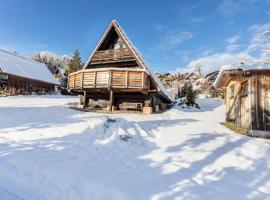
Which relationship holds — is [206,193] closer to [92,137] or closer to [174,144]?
[174,144]

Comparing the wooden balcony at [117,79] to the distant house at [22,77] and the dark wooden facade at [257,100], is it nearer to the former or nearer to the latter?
the dark wooden facade at [257,100]

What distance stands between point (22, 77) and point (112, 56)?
59.9 ft

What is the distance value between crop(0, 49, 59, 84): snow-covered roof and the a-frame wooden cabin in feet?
51.2

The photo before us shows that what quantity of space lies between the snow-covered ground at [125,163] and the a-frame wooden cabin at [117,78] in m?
7.23

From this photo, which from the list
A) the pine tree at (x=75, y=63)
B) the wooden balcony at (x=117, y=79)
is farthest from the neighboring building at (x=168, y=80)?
the wooden balcony at (x=117, y=79)

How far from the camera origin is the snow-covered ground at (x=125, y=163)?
4.92 metres

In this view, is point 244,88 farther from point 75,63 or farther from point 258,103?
point 75,63

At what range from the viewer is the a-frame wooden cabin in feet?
57.0

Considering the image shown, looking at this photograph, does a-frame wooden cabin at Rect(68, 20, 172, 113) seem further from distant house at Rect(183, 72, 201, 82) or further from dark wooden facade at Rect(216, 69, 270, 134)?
distant house at Rect(183, 72, 201, 82)

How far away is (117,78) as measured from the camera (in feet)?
57.2

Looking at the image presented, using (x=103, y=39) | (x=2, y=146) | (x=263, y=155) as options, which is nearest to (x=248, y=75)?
(x=263, y=155)

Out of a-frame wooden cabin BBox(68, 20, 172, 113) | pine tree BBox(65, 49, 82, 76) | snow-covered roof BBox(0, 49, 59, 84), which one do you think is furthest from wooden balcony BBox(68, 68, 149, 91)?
pine tree BBox(65, 49, 82, 76)

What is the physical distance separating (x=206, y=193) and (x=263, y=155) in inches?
150

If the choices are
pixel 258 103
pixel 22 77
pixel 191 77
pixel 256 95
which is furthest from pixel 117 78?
pixel 191 77
